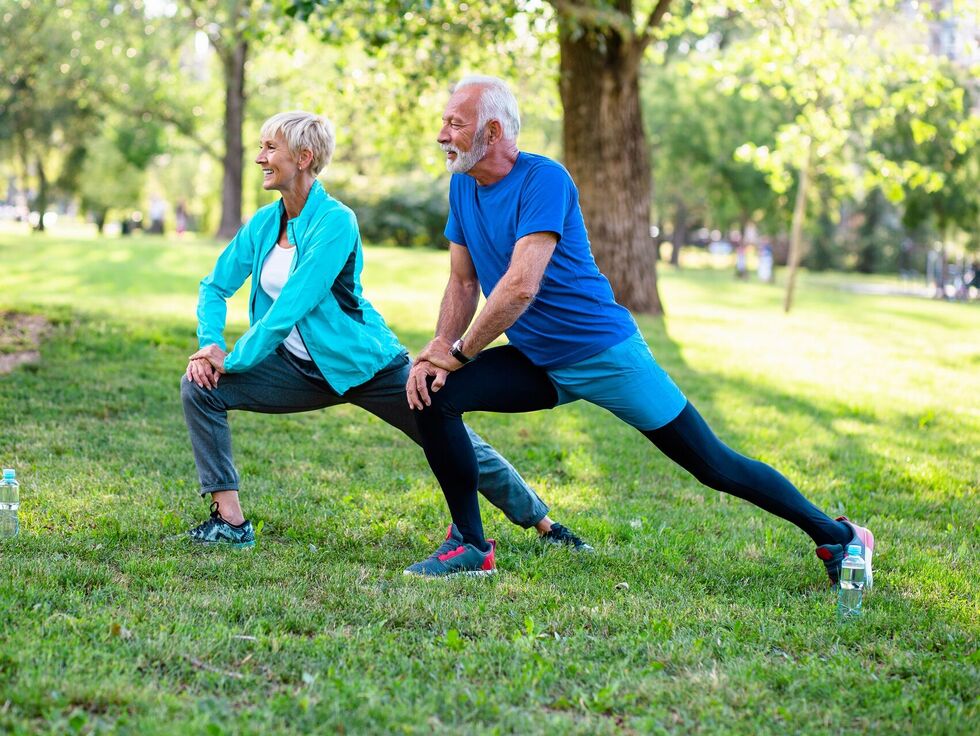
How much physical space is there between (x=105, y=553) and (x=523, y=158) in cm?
247

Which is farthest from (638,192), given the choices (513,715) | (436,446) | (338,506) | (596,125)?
(513,715)

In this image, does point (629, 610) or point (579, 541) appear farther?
point (579, 541)

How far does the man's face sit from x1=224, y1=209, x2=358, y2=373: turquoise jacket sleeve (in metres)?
0.71

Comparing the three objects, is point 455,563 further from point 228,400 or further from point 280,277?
point 280,277

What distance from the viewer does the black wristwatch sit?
475 cm

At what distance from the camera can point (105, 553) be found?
16.9 ft

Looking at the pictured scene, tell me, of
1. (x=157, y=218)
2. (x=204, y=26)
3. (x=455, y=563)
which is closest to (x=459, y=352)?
(x=455, y=563)

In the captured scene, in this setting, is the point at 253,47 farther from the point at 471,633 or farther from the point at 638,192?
the point at 471,633

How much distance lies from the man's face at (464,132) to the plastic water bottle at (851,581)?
2.28m

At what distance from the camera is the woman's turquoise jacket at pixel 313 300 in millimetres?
5094

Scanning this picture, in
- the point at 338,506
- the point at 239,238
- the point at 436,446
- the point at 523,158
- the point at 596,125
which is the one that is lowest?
the point at 338,506

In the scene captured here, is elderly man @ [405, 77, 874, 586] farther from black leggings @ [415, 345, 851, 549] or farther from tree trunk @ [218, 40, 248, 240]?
tree trunk @ [218, 40, 248, 240]

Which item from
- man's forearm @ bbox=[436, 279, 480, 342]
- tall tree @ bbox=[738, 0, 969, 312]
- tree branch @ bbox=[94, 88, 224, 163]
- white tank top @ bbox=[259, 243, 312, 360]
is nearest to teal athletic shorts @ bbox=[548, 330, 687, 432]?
man's forearm @ bbox=[436, 279, 480, 342]

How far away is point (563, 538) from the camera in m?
5.70
